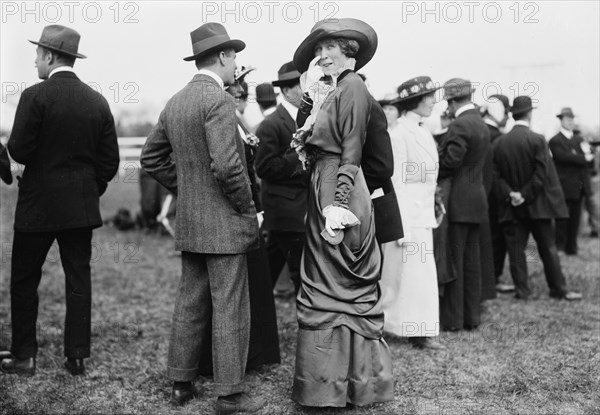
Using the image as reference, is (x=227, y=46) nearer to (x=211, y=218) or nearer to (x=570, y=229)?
(x=211, y=218)

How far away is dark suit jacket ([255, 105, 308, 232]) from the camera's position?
5480 mm

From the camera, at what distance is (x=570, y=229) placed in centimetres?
1010

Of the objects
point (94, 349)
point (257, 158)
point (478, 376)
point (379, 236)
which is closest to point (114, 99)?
point (257, 158)

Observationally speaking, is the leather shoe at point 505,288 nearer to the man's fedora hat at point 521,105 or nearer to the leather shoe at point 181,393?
the man's fedora hat at point 521,105

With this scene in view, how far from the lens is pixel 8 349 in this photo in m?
5.25

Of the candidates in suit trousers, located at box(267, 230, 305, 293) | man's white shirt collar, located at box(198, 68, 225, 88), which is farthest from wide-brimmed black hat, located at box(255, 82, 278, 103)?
man's white shirt collar, located at box(198, 68, 225, 88)

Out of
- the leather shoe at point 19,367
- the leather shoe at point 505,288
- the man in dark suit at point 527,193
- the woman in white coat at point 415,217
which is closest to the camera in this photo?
the leather shoe at point 19,367

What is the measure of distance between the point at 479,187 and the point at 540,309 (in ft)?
5.04

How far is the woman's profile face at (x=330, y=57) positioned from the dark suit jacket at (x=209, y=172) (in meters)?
0.57

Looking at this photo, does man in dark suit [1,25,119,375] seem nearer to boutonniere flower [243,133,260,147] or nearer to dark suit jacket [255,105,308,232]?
boutonniere flower [243,133,260,147]

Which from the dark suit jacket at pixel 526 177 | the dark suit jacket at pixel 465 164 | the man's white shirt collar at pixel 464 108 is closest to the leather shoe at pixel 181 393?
Result: the dark suit jacket at pixel 465 164

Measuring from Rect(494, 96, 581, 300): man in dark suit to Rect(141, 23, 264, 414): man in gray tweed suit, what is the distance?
12.8ft

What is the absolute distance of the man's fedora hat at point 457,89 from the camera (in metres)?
6.01

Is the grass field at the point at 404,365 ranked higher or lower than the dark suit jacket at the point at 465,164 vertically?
lower
